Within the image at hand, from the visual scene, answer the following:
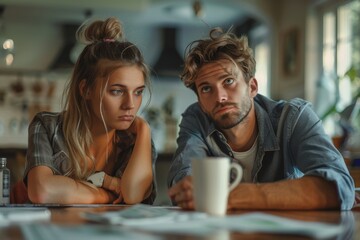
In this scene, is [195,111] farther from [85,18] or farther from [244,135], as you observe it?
[85,18]

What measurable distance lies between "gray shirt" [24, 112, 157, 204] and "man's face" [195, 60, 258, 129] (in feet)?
1.06

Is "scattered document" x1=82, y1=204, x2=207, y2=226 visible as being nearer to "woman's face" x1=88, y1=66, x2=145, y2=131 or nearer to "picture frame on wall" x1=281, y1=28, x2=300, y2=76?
"woman's face" x1=88, y1=66, x2=145, y2=131

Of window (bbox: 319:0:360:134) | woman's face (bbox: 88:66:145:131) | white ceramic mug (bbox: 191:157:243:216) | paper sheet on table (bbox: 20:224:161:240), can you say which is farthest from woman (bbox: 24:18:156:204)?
window (bbox: 319:0:360:134)

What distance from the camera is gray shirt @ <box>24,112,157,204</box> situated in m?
1.81

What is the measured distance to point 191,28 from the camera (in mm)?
8156

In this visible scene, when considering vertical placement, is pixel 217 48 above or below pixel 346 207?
above

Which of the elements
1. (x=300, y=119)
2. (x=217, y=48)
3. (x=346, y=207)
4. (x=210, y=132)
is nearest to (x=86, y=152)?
(x=210, y=132)

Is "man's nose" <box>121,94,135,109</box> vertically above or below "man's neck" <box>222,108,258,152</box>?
above

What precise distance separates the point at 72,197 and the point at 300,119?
69 cm

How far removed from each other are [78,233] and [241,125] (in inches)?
40.9

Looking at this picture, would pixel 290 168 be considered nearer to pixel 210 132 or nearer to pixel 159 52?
pixel 210 132

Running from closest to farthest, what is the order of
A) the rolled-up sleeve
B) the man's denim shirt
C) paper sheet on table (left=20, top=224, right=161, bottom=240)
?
paper sheet on table (left=20, top=224, right=161, bottom=240)
the rolled-up sleeve
the man's denim shirt

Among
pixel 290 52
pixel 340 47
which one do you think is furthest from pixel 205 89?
pixel 290 52

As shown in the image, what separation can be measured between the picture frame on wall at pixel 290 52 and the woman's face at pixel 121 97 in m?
4.10
